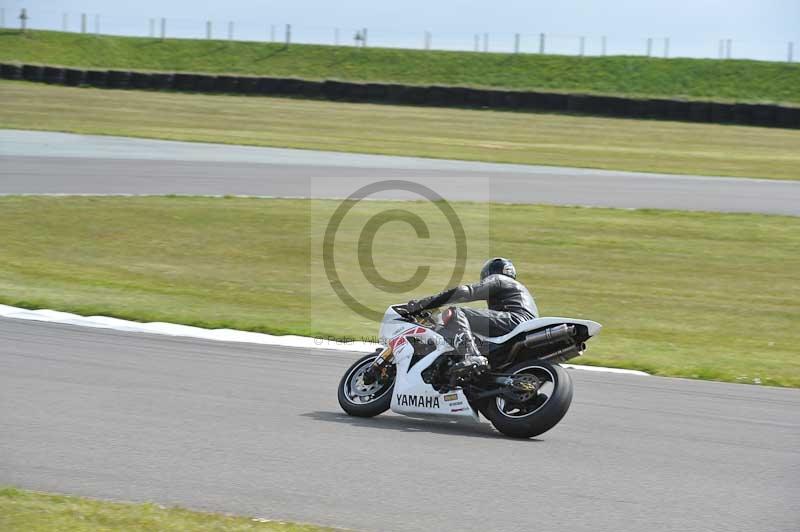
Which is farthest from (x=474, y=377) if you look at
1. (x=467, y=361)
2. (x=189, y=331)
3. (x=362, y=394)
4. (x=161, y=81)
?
(x=161, y=81)

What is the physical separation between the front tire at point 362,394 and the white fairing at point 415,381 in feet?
0.44

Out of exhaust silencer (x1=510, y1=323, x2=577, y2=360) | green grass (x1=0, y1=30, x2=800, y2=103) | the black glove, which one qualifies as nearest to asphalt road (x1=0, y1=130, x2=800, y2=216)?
the black glove

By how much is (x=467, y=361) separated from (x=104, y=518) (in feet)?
11.1

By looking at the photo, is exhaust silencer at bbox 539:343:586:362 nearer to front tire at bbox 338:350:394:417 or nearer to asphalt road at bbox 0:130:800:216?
front tire at bbox 338:350:394:417

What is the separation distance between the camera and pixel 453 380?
8.61 meters

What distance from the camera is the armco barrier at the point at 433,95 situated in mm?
41500

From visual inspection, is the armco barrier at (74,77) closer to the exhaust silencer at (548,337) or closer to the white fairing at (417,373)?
the white fairing at (417,373)

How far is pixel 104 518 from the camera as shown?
5.86 meters

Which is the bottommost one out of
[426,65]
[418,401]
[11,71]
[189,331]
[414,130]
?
[189,331]

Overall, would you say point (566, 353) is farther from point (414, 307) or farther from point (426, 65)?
point (426, 65)

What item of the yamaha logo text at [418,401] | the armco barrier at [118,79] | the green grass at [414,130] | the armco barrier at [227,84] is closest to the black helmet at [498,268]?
the yamaha logo text at [418,401]

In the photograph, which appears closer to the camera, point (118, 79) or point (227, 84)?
point (118, 79)

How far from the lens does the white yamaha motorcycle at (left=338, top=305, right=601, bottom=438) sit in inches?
326

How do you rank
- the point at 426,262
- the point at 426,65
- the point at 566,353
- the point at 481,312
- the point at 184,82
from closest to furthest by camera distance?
the point at 566,353, the point at 481,312, the point at 426,262, the point at 184,82, the point at 426,65
